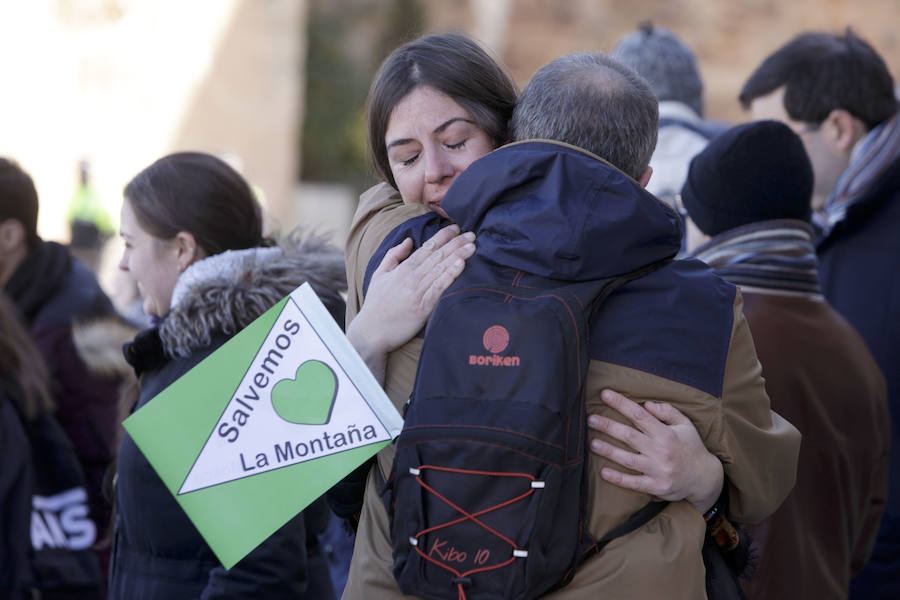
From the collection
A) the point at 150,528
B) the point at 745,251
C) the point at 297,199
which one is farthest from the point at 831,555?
the point at 297,199

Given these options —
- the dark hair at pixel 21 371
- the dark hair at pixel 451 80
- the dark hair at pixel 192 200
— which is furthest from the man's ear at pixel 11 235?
the dark hair at pixel 451 80

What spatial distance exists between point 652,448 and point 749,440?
8.0 inches

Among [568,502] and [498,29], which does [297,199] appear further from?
[568,502]

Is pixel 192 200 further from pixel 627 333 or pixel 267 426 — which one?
pixel 627 333

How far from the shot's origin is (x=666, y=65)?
3.61 metres

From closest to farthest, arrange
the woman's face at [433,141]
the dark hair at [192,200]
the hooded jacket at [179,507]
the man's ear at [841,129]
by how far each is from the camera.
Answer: the woman's face at [433,141]
the hooded jacket at [179,507]
the dark hair at [192,200]
the man's ear at [841,129]

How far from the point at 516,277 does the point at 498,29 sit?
474 inches

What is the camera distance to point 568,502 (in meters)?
1.51

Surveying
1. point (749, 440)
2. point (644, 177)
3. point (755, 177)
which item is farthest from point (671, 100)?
point (749, 440)

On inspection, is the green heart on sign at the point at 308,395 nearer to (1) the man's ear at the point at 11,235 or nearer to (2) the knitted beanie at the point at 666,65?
(1) the man's ear at the point at 11,235

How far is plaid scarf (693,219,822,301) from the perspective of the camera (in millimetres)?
2320

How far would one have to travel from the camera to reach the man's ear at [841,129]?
10.8ft

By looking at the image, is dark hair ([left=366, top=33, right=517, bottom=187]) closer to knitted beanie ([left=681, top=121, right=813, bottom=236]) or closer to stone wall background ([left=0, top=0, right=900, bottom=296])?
knitted beanie ([left=681, top=121, right=813, bottom=236])

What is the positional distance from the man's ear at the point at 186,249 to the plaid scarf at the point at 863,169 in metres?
2.06
